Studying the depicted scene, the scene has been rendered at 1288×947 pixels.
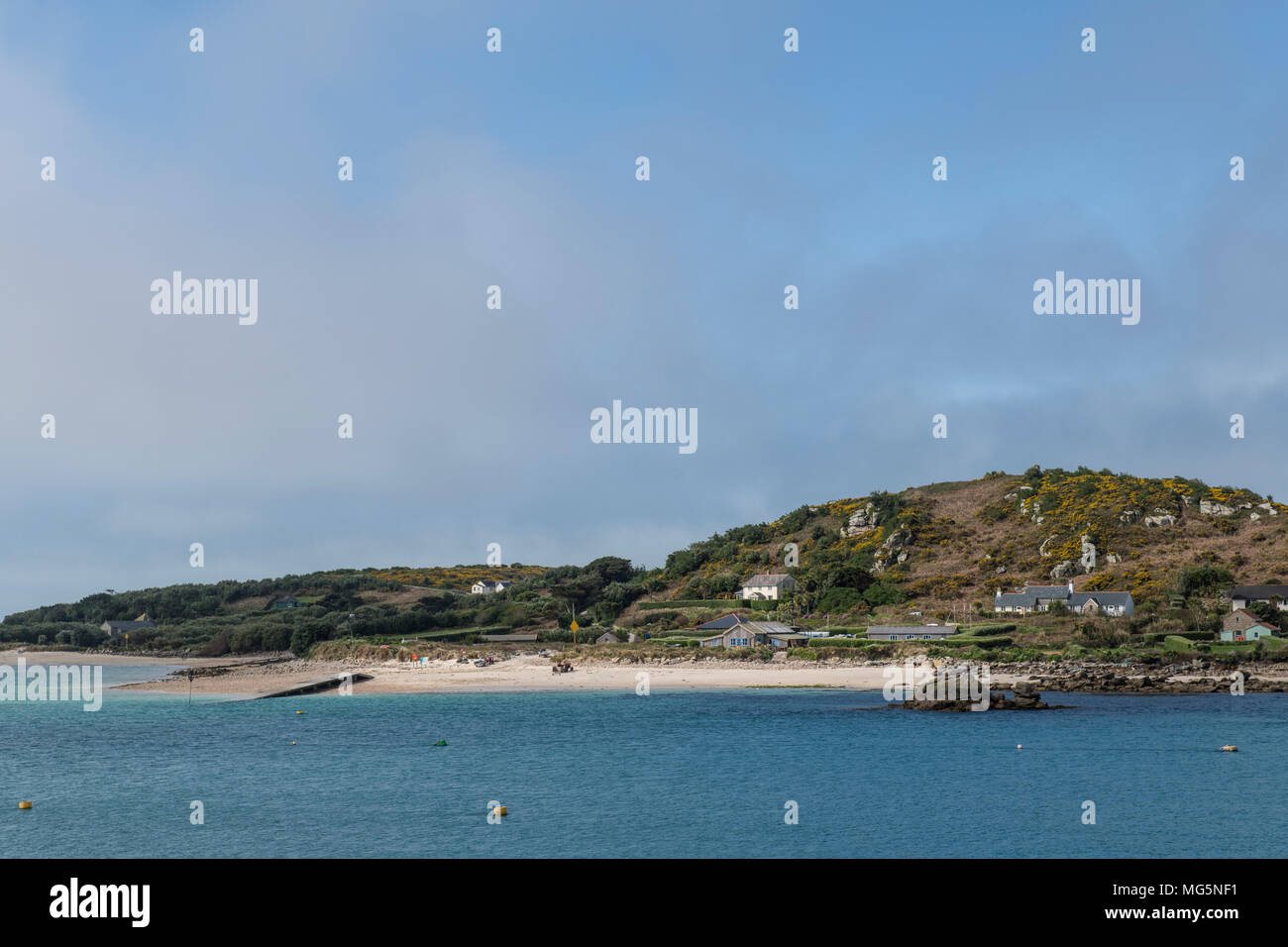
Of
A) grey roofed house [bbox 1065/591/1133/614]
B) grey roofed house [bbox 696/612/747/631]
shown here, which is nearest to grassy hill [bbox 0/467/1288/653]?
grey roofed house [bbox 1065/591/1133/614]

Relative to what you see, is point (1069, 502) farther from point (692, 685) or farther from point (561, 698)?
point (561, 698)

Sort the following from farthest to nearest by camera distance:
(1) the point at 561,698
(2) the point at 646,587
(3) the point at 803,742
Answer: (2) the point at 646,587 → (1) the point at 561,698 → (3) the point at 803,742

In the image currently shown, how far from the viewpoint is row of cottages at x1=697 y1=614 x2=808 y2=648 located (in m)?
102

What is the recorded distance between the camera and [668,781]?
47500 millimetres

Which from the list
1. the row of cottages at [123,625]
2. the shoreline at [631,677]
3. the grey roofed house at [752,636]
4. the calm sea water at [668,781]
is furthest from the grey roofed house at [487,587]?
the calm sea water at [668,781]

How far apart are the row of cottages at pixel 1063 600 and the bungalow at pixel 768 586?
25870 mm

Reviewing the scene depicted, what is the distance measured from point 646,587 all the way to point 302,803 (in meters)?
104

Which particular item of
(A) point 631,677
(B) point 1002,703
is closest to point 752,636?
(A) point 631,677

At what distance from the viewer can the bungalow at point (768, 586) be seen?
128 m

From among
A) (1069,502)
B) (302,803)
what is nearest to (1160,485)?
(1069,502)

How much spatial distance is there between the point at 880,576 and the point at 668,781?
8959 cm
